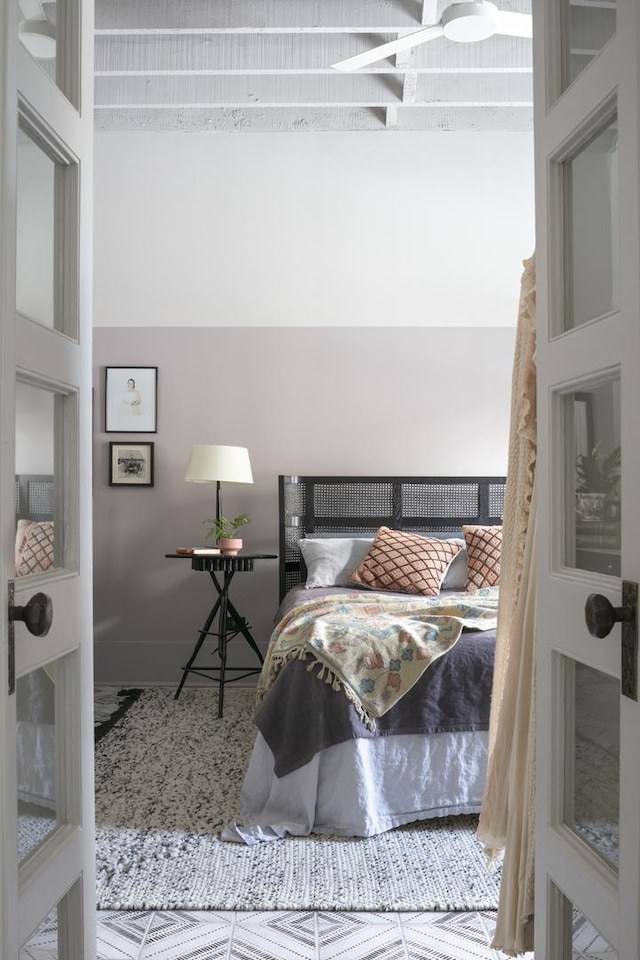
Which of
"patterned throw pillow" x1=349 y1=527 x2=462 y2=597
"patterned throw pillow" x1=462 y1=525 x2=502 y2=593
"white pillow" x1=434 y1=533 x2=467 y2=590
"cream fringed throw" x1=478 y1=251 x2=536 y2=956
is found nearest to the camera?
"cream fringed throw" x1=478 y1=251 x2=536 y2=956

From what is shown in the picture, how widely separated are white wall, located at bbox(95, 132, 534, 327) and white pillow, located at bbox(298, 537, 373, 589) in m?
1.48

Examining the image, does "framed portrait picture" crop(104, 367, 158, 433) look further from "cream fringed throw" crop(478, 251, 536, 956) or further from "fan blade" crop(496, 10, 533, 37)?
"cream fringed throw" crop(478, 251, 536, 956)

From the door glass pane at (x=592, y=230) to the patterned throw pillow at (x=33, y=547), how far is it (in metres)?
0.91

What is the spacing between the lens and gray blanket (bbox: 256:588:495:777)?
2863 millimetres

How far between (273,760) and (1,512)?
6.95ft

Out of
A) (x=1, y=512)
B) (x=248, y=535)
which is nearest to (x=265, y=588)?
(x=248, y=535)

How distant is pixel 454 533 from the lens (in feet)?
16.7

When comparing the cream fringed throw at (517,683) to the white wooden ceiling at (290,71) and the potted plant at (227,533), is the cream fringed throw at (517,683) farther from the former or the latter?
the white wooden ceiling at (290,71)

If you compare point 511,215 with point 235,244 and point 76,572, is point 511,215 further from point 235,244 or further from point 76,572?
point 76,572

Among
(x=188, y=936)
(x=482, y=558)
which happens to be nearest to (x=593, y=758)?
(x=188, y=936)

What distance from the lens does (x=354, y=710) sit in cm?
288

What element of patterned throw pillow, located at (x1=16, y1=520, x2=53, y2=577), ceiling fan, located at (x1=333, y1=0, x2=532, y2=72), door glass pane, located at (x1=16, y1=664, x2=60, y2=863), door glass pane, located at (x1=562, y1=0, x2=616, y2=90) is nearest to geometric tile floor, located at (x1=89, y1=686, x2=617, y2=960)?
door glass pane, located at (x1=16, y1=664, x2=60, y2=863)

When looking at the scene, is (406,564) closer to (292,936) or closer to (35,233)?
(292,936)

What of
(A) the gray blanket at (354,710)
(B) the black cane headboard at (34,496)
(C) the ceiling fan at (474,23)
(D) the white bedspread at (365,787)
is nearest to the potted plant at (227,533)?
(A) the gray blanket at (354,710)
